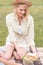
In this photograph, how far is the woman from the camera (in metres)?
2.60

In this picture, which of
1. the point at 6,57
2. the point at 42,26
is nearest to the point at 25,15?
the point at 42,26

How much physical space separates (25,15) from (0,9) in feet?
1.19

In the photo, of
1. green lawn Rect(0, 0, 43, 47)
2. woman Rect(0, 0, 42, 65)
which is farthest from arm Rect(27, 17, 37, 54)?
green lawn Rect(0, 0, 43, 47)

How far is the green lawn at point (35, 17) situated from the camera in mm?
2758

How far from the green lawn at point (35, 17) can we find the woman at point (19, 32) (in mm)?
89

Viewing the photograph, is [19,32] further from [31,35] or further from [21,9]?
[21,9]

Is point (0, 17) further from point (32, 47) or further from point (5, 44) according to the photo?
point (32, 47)

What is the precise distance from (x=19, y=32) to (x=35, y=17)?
33cm

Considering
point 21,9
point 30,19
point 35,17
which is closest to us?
point 21,9

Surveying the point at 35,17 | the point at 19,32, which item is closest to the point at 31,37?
the point at 19,32

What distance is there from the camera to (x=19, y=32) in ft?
8.66

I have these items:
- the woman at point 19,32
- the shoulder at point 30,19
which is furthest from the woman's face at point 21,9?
the shoulder at point 30,19

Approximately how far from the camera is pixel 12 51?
2.66m

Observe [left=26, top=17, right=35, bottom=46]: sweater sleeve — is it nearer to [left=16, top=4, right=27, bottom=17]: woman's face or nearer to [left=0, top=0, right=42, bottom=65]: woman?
[left=0, top=0, right=42, bottom=65]: woman
